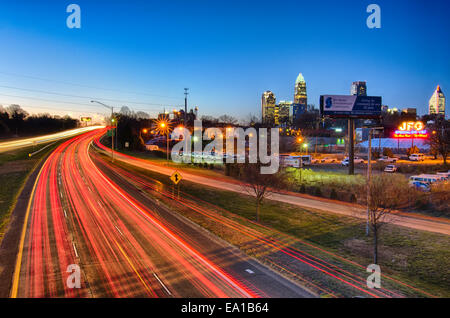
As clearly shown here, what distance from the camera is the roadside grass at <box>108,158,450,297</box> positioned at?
13.1m

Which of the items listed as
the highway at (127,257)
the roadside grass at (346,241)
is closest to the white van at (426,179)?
the roadside grass at (346,241)

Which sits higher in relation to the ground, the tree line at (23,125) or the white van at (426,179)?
the tree line at (23,125)

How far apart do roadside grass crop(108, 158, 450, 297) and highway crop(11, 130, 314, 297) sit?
158cm

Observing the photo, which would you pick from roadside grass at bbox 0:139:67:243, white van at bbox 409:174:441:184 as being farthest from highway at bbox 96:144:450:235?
roadside grass at bbox 0:139:67:243

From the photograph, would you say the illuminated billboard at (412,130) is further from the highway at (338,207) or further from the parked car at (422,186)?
the highway at (338,207)

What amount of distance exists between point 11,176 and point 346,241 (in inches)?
1582

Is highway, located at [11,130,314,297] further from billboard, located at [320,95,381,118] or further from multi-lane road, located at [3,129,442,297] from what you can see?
billboard, located at [320,95,381,118]

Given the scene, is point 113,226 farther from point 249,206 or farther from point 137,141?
point 137,141

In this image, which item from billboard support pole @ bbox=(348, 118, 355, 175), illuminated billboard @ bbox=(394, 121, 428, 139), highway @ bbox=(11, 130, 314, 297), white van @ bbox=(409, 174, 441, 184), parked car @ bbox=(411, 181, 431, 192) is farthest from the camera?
illuminated billboard @ bbox=(394, 121, 428, 139)

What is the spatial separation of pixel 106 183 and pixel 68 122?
11170 cm

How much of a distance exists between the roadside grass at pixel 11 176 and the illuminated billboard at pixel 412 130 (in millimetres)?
88740

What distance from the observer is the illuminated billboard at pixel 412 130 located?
251 ft

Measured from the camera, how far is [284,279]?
11.6 m
